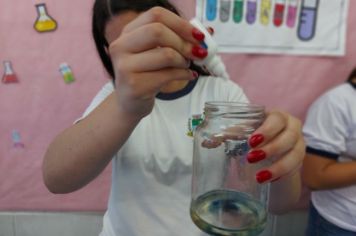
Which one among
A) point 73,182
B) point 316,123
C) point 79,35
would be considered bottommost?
point 316,123

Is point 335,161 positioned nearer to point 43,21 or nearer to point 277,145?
point 277,145

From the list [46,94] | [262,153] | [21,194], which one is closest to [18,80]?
[46,94]

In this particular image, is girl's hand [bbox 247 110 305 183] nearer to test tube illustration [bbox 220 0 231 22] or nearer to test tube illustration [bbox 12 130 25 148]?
test tube illustration [bbox 220 0 231 22]

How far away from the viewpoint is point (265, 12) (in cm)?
89

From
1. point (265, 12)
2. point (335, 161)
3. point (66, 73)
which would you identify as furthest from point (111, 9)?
point (335, 161)

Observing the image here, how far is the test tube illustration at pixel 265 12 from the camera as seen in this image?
2.92ft

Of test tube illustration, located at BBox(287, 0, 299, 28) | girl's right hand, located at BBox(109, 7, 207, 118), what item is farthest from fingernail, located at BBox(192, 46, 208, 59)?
test tube illustration, located at BBox(287, 0, 299, 28)

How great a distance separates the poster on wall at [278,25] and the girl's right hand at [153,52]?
585 millimetres

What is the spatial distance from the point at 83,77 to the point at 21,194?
37cm

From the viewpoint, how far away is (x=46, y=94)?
876mm

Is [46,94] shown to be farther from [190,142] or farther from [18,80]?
[190,142]

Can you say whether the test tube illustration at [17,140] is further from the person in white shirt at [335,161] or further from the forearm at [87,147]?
the person in white shirt at [335,161]

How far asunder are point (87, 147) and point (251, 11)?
0.66m

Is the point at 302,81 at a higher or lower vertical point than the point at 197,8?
lower
